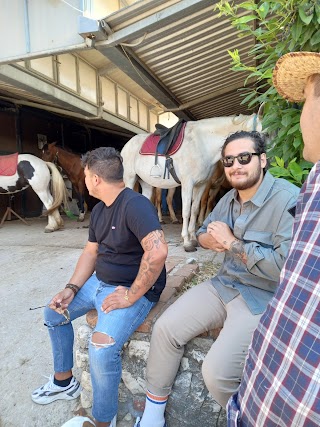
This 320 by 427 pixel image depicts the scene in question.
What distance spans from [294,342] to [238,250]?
0.71 m

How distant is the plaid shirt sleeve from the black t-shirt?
0.89 m

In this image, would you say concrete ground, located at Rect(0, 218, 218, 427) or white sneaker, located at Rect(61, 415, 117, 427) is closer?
white sneaker, located at Rect(61, 415, 117, 427)

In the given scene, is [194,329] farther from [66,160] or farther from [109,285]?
[66,160]

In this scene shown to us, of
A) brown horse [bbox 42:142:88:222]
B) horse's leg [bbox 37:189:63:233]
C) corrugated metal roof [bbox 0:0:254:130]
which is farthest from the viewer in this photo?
brown horse [bbox 42:142:88:222]

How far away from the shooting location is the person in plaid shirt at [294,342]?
2.12ft

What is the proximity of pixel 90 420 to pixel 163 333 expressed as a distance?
0.62 meters

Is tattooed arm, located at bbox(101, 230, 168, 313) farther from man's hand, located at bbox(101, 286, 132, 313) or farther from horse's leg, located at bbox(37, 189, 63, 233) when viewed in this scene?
horse's leg, located at bbox(37, 189, 63, 233)

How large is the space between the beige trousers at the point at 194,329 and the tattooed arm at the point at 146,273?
18 centimetres

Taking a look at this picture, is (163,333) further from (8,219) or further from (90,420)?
(8,219)

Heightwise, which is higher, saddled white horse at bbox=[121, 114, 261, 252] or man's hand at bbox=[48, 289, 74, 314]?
saddled white horse at bbox=[121, 114, 261, 252]

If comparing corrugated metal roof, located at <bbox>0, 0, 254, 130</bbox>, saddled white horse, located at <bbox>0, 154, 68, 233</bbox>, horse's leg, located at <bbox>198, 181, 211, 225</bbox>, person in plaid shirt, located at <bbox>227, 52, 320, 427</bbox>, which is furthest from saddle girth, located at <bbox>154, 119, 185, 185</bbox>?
person in plaid shirt, located at <bbox>227, 52, 320, 427</bbox>

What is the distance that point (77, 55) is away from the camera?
20.8ft

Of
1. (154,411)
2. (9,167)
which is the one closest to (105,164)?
(154,411)

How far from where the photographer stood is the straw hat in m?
0.98
